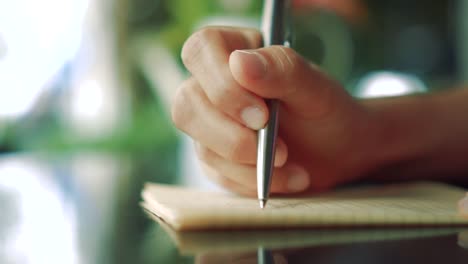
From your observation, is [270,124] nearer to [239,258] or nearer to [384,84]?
[239,258]

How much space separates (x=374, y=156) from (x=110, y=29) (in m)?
1.31

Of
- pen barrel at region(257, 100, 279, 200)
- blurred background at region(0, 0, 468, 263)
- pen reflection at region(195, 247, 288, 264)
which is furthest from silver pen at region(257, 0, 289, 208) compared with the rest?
blurred background at region(0, 0, 468, 263)

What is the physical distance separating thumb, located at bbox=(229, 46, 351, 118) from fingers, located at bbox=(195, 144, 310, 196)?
6cm

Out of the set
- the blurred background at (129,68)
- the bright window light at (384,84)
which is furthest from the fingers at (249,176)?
the bright window light at (384,84)

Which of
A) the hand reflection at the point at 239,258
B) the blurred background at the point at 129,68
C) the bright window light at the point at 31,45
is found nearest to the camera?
the hand reflection at the point at 239,258

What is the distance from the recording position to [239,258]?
0.33 m

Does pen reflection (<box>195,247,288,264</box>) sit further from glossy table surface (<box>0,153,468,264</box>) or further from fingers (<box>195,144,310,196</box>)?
fingers (<box>195,144,310,196</box>)

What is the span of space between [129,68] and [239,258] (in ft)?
5.06

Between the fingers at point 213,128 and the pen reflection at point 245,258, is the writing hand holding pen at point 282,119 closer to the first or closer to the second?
the fingers at point 213,128

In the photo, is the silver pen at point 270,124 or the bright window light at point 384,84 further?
the bright window light at point 384,84

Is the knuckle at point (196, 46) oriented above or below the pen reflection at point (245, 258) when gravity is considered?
above

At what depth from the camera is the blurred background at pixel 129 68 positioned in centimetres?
130

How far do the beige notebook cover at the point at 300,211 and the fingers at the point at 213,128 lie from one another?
42 millimetres

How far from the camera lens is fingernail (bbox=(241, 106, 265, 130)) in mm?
464
